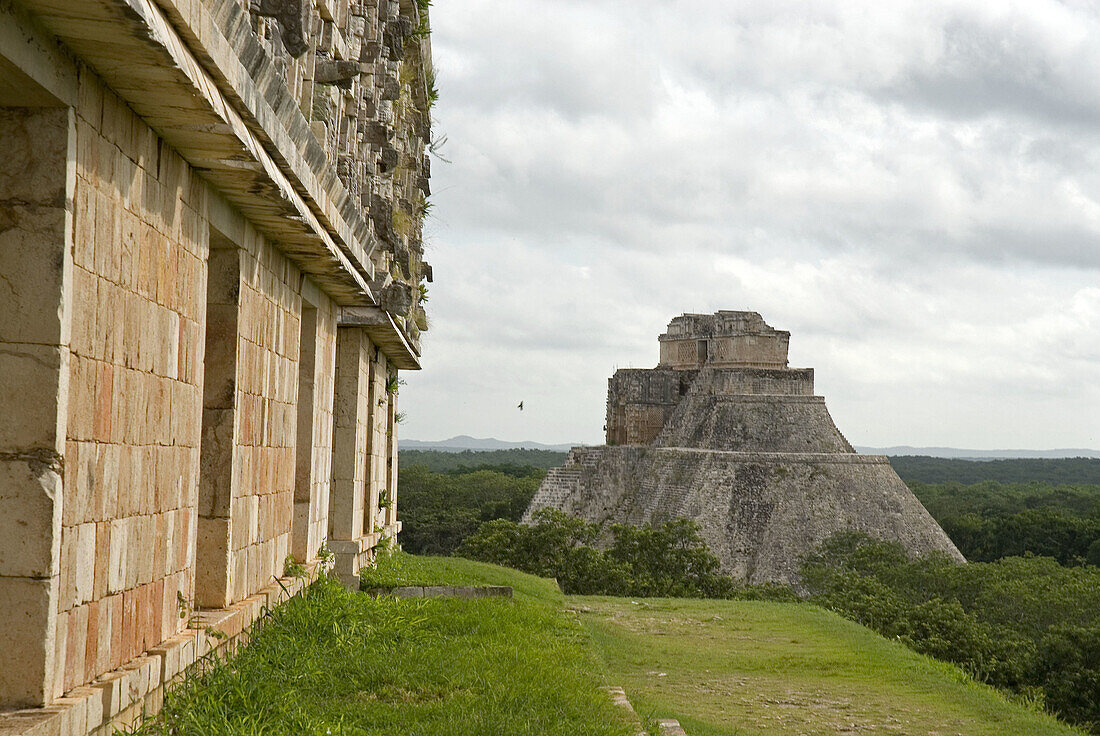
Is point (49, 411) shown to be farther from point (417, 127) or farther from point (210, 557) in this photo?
point (417, 127)

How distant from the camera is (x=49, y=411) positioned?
356 centimetres

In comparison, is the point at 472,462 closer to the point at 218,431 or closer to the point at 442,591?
the point at 442,591

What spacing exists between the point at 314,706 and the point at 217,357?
1.91m

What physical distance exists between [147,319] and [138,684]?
1.41 meters

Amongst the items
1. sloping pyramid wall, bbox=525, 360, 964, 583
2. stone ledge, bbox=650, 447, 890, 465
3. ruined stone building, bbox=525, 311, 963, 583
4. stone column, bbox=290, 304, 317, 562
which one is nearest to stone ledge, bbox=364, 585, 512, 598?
stone column, bbox=290, 304, 317, 562

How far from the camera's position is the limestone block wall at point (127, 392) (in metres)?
3.82

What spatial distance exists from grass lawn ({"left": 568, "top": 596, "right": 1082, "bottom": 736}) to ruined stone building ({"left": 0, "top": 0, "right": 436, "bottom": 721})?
2834 millimetres

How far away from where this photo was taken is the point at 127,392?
430 cm

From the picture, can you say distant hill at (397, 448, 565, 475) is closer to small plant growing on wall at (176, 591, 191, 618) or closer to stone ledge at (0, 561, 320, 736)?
stone ledge at (0, 561, 320, 736)

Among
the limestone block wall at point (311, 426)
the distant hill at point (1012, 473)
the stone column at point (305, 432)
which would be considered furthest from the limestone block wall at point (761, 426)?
the distant hill at point (1012, 473)

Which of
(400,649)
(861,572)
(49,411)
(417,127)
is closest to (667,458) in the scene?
(861,572)

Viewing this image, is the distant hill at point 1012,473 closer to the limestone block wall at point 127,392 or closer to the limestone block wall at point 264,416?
the limestone block wall at point 264,416

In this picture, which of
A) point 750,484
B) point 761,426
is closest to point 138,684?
point 750,484

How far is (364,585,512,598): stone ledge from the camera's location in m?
9.74
